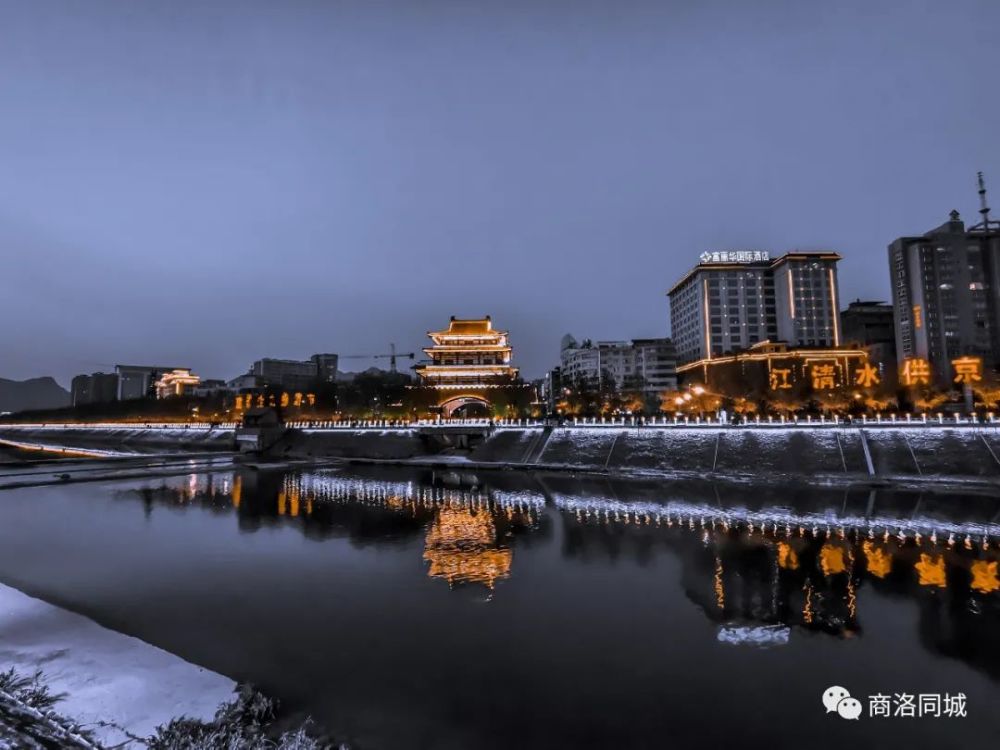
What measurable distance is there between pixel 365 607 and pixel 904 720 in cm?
1074

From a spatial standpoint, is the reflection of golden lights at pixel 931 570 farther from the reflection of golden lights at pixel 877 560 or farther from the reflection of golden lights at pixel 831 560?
the reflection of golden lights at pixel 831 560

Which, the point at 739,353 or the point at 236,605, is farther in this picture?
the point at 739,353

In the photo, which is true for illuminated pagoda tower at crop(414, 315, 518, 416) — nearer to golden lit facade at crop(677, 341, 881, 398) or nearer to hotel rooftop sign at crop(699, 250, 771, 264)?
golden lit facade at crop(677, 341, 881, 398)

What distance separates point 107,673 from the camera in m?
8.82

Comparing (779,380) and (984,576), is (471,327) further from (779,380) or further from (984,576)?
(984,576)

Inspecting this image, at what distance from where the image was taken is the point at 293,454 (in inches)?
2464

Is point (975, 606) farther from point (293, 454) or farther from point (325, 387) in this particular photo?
point (325, 387)

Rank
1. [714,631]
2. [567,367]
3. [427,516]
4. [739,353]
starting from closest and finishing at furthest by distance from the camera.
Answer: [714,631], [427,516], [739,353], [567,367]

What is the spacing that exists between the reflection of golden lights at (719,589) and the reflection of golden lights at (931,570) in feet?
16.8

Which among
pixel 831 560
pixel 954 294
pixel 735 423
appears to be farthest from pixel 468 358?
pixel 954 294

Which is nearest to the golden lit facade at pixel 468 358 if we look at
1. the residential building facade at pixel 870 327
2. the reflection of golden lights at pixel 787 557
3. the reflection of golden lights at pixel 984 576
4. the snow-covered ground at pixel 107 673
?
the reflection of golden lights at pixel 787 557

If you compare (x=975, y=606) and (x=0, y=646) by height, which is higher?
(x=0, y=646)

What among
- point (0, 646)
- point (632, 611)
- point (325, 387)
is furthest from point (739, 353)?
point (0, 646)

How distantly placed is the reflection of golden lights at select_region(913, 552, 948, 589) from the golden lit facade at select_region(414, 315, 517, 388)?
65.8m
